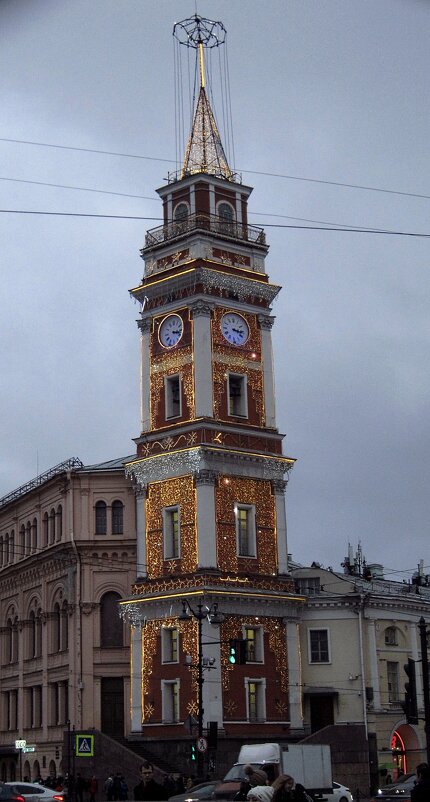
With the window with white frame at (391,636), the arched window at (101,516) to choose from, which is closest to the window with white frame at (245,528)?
the arched window at (101,516)

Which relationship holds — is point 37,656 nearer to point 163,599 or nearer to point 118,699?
point 118,699

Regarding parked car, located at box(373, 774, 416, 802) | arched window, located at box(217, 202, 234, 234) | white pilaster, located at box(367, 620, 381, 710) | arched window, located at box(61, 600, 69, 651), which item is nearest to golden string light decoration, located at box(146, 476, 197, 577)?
arched window, located at box(61, 600, 69, 651)

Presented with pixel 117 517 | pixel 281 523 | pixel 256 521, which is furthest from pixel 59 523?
pixel 281 523

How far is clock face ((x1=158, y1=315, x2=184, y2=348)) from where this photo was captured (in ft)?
208

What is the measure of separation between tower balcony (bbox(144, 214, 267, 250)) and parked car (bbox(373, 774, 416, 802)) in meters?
29.7

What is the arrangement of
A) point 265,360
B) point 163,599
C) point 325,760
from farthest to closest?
point 265,360 → point 163,599 → point 325,760

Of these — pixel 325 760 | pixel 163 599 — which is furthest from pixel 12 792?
pixel 163 599

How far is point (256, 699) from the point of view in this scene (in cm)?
6047

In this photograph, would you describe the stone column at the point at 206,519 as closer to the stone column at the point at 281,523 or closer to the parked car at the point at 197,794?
the stone column at the point at 281,523

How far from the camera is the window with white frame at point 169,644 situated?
60.3 m

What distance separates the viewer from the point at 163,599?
60625mm

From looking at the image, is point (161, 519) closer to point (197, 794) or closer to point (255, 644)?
point (255, 644)

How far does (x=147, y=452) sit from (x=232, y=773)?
920 inches

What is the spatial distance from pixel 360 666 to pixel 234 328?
57.8 ft
